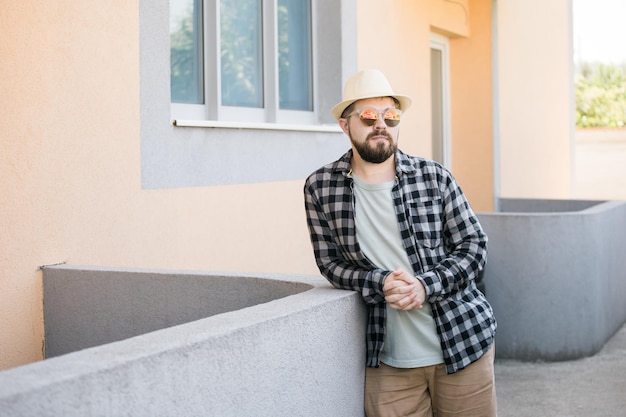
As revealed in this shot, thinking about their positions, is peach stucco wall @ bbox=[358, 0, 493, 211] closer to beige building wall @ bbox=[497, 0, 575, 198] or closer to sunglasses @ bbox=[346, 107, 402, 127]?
beige building wall @ bbox=[497, 0, 575, 198]

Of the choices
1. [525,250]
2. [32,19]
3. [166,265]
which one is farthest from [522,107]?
[32,19]

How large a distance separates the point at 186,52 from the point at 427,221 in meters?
2.86

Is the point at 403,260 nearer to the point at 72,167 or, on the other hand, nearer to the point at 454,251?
the point at 454,251

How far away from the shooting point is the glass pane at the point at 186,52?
5.95 metres

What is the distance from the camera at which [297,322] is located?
3318 mm

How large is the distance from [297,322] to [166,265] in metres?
2.29

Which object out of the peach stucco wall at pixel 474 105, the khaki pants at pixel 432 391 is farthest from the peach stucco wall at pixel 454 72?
the khaki pants at pixel 432 391

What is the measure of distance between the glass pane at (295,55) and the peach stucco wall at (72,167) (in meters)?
1.71

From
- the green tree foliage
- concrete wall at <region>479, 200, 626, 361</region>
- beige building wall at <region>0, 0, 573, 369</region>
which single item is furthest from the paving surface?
the green tree foliage

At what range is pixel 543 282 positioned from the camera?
26.6ft

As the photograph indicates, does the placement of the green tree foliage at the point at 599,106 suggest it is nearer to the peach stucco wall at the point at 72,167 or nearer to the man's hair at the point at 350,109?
the peach stucco wall at the point at 72,167

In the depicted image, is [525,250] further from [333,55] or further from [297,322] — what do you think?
[297,322]

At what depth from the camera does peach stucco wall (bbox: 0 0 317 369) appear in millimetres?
4426

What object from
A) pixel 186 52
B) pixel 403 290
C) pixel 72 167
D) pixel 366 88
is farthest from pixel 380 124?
pixel 186 52
